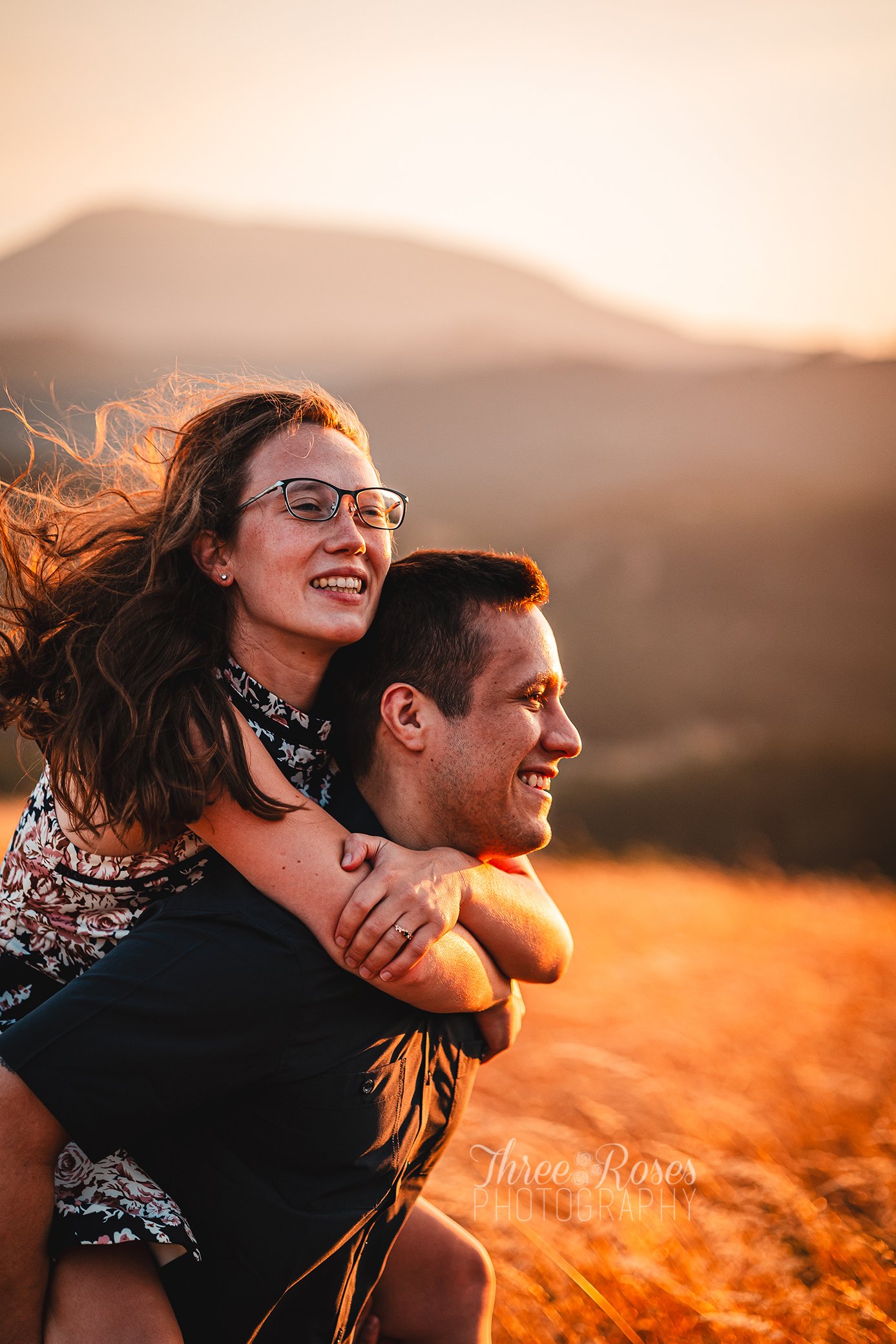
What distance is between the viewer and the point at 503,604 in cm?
276

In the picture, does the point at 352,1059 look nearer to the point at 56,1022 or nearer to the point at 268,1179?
the point at 268,1179

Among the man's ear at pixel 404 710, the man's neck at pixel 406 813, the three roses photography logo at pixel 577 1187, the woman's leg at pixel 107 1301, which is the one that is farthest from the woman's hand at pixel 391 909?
the three roses photography logo at pixel 577 1187

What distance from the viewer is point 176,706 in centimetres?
234

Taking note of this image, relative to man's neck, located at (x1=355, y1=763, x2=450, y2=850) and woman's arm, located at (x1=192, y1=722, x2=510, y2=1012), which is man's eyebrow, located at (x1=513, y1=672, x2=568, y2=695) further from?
woman's arm, located at (x1=192, y1=722, x2=510, y2=1012)

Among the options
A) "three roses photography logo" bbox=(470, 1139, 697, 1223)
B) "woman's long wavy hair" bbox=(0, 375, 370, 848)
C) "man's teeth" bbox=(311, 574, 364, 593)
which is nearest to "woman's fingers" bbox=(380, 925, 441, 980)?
"woman's long wavy hair" bbox=(0, 375, 370, 848)

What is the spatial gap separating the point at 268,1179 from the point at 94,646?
1.28 metres

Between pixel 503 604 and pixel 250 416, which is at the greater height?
pixel 250 416

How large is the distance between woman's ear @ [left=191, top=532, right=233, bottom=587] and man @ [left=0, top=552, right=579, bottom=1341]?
52cm

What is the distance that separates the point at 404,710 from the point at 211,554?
638 mm

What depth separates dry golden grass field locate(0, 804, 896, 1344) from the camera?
3.73 m

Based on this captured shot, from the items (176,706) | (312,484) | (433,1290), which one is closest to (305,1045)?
(176,706)

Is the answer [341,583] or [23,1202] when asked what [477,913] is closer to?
[341,583]

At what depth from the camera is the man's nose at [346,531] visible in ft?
8.38

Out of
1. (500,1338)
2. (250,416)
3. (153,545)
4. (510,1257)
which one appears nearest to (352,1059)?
(153,545)
